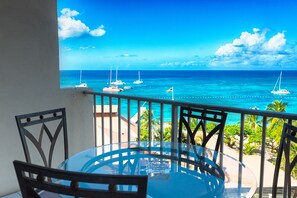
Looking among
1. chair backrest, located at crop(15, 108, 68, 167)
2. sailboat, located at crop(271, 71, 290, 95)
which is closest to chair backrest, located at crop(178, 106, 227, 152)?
chair backrest, located at crop(15, 108, 68, 167)

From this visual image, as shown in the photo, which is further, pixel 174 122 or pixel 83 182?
pixel 174 122

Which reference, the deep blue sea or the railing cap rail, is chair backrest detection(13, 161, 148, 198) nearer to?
the railing cap rail

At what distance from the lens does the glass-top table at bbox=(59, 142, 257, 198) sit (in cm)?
139

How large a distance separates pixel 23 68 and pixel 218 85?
13050 mm

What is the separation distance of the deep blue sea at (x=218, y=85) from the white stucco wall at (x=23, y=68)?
985 centimetres

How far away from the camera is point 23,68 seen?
2.62m

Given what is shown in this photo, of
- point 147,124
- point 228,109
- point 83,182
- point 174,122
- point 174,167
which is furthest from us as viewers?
point 147,124

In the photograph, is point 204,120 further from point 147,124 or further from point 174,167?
point 147,124

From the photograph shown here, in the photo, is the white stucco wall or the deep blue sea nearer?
the white stucco wall

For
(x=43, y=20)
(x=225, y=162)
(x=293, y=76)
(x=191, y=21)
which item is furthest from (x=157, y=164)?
(x=191, y=21)

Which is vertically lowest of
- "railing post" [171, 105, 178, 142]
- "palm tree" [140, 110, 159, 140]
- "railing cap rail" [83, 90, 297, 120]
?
"palm tree" [140, 110, 159, 140]

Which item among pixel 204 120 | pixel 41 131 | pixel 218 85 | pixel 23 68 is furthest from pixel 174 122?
pixel 218 85

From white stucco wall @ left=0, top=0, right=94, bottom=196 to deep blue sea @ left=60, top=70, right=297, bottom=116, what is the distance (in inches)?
388

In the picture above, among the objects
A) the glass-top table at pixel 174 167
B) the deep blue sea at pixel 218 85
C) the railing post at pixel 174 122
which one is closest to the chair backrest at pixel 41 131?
the glass-top table at pixel 174 167
